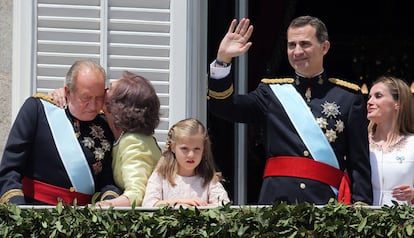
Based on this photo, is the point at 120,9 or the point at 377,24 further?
the point at 377,24

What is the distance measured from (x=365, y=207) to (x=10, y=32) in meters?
2.25

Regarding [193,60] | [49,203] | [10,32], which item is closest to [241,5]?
[193,60]

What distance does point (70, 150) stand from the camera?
688 centimetres

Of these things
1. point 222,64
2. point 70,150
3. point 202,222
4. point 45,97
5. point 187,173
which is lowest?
point 202,222

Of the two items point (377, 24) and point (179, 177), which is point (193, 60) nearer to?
point (179, 177)

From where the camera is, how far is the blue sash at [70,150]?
6.85 meters

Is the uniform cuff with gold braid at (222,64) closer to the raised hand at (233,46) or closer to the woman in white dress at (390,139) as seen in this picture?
the raised hand at (233,46)

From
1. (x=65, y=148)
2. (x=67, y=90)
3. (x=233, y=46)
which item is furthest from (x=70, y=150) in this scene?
(x=233, y=46)

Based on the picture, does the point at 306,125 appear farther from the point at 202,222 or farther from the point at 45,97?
the point at 45,97

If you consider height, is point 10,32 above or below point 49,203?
above

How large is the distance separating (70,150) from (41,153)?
0.14 m

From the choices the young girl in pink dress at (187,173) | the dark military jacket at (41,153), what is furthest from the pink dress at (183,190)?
the dark military jacket at (41,153)

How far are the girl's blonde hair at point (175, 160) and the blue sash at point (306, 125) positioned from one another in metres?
0.44

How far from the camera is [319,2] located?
414 inches
